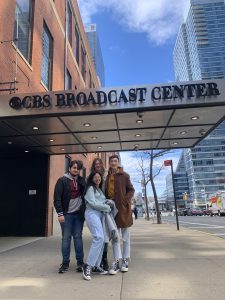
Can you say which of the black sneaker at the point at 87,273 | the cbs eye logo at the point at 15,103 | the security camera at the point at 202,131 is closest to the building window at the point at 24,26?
the cbs eye logo at the point at 15,103

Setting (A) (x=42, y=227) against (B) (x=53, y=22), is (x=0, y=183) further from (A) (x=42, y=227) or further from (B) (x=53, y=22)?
(B) (x=53, y=22)

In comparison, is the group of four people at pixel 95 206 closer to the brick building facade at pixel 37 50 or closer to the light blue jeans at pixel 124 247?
the light blue jeans at pixel 124 247

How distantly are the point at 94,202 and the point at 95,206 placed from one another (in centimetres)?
7

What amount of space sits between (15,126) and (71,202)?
488 cm

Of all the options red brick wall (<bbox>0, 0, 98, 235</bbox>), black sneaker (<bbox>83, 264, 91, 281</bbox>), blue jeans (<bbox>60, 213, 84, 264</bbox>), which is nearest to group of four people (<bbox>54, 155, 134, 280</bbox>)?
blue jeans (<bbox>60, 213, 84, 264</bbox>)

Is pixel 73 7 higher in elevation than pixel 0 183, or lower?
higher

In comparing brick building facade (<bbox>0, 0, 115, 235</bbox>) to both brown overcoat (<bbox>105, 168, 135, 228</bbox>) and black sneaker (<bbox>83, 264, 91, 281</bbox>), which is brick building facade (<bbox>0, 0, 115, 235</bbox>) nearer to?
brown overcoat (<bbox>105, 168, 135, 228</bbox>)

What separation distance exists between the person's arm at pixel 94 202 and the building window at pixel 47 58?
35.4ft

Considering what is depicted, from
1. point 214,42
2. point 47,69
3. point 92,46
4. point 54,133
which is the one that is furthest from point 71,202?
point 214,42

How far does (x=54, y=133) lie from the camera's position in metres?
11.4

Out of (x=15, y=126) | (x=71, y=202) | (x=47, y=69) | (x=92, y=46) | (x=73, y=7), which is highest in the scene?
(x=92, y=46)

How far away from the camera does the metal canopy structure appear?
8.82m

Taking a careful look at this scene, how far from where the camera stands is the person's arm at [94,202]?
559 centimetres

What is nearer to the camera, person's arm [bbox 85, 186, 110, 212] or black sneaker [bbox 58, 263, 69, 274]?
person's arm [bbox 85, 186, 110, 212]
